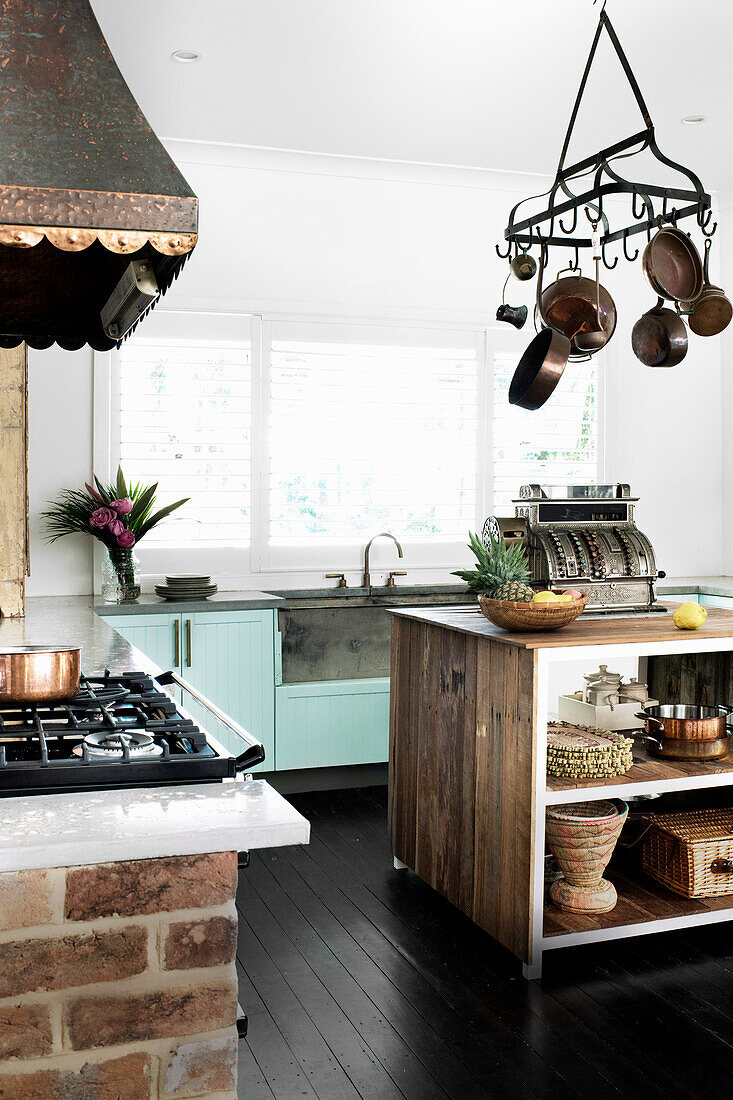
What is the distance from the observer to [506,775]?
287cm

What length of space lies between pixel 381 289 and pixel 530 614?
277 cm

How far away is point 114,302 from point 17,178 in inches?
33.4

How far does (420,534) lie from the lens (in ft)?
17.2

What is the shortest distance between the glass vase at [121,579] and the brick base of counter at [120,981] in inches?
124

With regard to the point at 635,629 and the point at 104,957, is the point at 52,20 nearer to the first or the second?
the point at 104,957

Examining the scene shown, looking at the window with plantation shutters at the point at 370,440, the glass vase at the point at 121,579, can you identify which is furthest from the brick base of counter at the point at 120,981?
the window with plantation shutters at the point at 370,440

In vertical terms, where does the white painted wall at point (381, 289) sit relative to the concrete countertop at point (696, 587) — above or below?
above

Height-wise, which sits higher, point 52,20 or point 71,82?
point 52,20

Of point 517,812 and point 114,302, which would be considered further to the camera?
point 517,812

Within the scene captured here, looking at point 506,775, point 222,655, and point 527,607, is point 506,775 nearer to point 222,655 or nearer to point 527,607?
A: point 527,607

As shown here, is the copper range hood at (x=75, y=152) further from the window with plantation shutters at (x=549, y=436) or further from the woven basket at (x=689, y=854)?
the window with plantation shutters at (x=549, y=436)

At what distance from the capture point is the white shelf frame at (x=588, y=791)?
2750 millimetres

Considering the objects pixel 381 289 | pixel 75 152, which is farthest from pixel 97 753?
pixel 381 289

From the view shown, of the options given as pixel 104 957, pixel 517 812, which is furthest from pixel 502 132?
pixel 104 957
